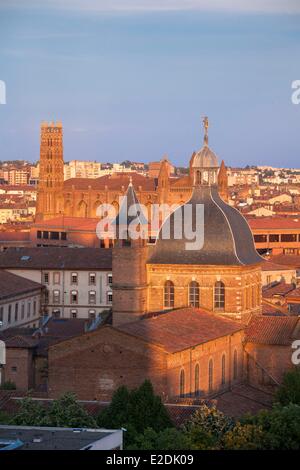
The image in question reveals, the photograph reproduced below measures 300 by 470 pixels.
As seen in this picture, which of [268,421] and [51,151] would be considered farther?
[51,151]

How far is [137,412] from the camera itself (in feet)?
177

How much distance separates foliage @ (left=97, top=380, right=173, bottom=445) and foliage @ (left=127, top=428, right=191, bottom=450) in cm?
401

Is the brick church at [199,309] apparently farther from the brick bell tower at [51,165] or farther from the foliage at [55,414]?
the brick bell tower at [51,165]

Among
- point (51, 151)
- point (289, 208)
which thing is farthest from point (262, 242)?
point (289, 208)

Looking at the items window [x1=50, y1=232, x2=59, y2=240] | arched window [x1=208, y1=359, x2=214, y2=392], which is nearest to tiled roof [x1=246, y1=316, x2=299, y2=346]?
arched window [x1=208, y1=359, x2=214, y2=392]

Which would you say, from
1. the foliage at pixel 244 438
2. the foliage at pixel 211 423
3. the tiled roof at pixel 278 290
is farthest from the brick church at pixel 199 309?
the tiled roof at pixel 278 290

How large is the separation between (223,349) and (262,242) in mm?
72855

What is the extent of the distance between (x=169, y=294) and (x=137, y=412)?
15335 mm

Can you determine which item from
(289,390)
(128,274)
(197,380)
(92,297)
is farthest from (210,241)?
(92,297)

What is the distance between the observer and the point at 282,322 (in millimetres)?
69188

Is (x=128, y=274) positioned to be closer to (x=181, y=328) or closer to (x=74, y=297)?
(x=181, y=328)

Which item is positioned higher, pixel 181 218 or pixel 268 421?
pixel 181 218

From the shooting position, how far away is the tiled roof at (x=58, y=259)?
318 feet

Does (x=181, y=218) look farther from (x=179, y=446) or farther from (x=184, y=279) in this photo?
(x=179, y=446)
